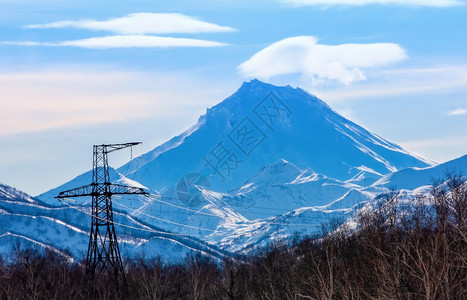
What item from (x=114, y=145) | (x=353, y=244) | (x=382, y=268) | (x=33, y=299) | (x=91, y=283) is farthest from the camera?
(x=353, y=244)

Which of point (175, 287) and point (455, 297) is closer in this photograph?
point (455, 297)

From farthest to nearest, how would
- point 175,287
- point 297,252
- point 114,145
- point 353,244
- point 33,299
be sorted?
point 297,252
point 175,287
point 353,244
point 114,145
point 33,299

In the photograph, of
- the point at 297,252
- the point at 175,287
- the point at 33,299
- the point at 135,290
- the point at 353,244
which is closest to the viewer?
the point at 33,299

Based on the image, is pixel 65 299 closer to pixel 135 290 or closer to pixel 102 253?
pixel 102 253

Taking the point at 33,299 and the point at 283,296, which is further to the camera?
the point at 283,296

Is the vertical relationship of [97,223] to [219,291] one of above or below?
above

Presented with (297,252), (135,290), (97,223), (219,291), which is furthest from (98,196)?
(297,252)

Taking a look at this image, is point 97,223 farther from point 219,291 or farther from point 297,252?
point 297,252

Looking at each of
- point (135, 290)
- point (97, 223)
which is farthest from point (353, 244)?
point (97, 223)

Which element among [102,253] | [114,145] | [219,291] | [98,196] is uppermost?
[114,145]
